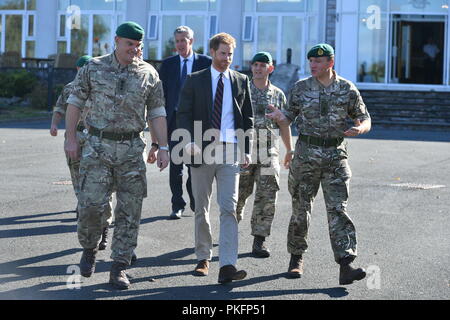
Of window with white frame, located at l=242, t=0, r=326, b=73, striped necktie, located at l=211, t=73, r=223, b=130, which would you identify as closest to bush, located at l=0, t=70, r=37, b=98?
window with white frame, located at l=242, t=0, r=326, b=73

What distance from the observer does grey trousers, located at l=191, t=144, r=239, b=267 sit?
744cm

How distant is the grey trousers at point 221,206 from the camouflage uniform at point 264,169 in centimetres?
105

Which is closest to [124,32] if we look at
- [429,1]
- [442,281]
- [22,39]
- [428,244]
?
[442,281]

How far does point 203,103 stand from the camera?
25.1 feet

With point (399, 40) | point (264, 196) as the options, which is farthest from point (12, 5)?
point (264, 196)

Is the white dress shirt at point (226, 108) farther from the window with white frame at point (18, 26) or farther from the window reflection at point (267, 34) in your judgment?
the window with white frame at point (18, 26)

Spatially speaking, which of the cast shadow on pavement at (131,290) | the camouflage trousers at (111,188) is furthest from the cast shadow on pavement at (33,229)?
the camouflage trousers at (111,188)

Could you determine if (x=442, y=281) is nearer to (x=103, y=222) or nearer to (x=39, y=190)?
(x=103, y=222)

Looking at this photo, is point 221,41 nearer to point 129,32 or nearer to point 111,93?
point 129,32

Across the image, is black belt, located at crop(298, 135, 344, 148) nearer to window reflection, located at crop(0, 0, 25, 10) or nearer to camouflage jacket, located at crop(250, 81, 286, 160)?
camouflage jacket, located at crop(250, 81, 286, 160)

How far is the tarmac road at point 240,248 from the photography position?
7.09 metres

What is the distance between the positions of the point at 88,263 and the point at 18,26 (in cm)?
3497

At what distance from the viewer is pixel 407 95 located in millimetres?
30766

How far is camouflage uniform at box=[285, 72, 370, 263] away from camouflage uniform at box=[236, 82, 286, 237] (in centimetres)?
102
